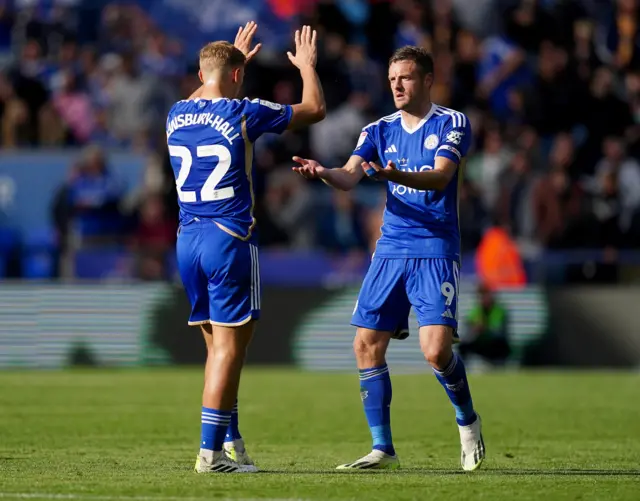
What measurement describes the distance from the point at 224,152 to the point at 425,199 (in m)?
1.33

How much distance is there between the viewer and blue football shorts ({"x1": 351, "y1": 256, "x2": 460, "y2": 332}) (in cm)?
780

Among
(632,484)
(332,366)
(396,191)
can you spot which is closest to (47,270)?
(332,366)

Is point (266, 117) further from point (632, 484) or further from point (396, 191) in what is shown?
point (632, 484)

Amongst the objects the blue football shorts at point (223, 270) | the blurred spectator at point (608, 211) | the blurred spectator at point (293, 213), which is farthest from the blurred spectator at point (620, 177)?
the blue football shorts at point (223, 270)

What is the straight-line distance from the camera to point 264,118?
7.42m

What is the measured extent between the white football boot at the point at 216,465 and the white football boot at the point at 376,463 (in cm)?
66

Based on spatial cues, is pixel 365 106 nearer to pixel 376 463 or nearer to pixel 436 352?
pixel 436 352

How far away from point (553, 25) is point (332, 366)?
25.4ft

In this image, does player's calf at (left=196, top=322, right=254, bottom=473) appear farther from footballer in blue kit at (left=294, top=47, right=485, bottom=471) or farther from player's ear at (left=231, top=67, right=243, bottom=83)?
player's ear at (left=231, top=67, right=243, bottom=83)

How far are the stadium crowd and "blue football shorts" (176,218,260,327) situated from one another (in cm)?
1052

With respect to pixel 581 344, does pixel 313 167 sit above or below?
above

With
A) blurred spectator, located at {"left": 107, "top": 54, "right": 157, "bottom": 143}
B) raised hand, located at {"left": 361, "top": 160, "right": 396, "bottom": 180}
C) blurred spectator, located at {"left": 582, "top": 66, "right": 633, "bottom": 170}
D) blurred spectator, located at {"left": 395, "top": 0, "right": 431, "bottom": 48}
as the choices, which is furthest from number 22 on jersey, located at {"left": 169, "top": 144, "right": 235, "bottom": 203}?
blurred spectator, located at {"left": 395, "top": 0, "right": 431, "bottom": 48}

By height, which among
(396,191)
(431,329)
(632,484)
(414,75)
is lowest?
(632,484)

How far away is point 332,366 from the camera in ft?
59.0
